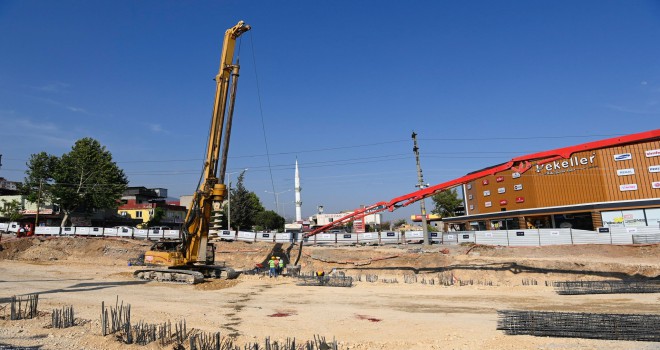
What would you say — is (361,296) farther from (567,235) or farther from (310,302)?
(567,235)

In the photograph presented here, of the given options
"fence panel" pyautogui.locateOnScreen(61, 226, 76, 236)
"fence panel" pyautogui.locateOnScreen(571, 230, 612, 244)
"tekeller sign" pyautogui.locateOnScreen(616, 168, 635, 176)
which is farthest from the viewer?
"tekeller sign" pyautogui.locateOnScreen(616, 168, 635, 176)

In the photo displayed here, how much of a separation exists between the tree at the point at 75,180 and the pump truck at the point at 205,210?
34.8m

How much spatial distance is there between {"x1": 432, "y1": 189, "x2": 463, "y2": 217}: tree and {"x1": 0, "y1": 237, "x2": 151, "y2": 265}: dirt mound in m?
70.9

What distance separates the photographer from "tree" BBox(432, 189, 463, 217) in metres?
93.1

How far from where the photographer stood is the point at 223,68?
26.8 metres

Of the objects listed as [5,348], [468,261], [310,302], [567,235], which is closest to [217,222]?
[310,302]

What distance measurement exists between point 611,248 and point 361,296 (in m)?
24.6

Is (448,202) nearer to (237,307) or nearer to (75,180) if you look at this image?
(75,180)

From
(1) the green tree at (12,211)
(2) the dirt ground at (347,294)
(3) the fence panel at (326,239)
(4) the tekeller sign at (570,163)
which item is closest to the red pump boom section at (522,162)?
(2) the dirt ground at (347,294)

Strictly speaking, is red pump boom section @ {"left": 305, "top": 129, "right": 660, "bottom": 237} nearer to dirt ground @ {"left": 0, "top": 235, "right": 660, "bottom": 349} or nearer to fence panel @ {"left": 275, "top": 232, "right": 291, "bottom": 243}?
dirt ground @ {"left": 0, "top": 235, "right": 660, "bottom": 349}

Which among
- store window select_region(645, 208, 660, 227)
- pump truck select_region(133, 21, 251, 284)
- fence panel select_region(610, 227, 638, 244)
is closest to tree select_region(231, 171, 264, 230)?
pump truck select_region(133, 21, 251, 284)

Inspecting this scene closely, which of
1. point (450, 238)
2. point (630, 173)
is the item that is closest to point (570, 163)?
point (630, 173)

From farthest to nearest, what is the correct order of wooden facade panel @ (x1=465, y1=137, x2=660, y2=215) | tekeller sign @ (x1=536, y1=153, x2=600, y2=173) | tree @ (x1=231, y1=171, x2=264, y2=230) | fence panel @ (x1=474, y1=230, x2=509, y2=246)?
tree @ (x1=231, y1=171, x2=264, y2=230) < tekeller sign @ (x1=536, y1=153, x2=600, y2=173) < wooden facade panel @ (x1=465, y1=137, x2=660, y2=215) < fence panel @ (x1=474, y1=230, x2=509, y2=246)

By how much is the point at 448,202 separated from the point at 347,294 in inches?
3006
